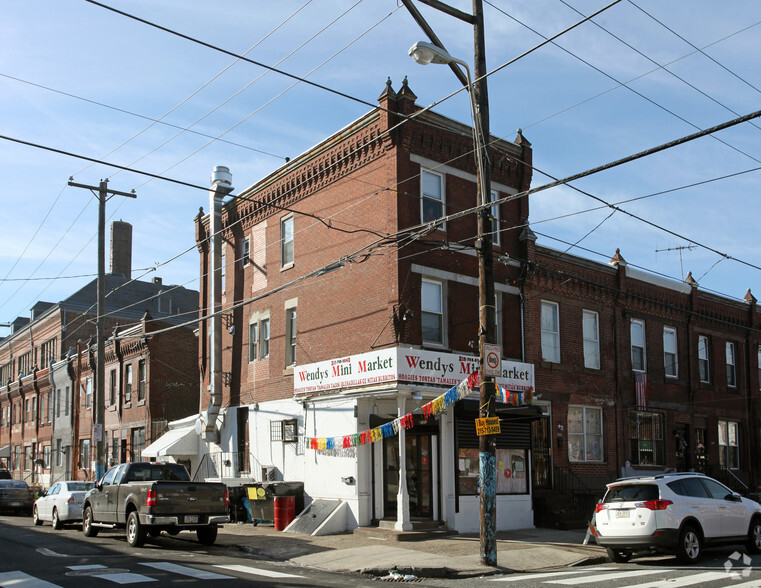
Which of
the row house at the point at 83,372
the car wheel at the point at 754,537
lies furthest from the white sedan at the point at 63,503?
the car wheel at the point at 754,537

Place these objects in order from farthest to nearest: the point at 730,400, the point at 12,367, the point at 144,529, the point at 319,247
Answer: the point at 12,367, the point at 730,400, the point at 319,247, the point at 144,529

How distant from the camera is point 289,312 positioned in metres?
24.1

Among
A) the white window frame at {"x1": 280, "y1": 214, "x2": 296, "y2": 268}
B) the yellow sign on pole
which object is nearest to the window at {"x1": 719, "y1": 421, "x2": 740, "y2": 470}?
the white window frame at {"x1": 280, "y1": 214, "x2": 296, "y2": 268}

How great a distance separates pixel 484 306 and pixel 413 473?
7.22 metres

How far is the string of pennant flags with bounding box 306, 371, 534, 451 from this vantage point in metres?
15.9

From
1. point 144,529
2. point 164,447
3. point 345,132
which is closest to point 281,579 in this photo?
point 144,529

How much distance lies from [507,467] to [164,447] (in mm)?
12533

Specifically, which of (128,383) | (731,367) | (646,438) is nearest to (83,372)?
(128,383)

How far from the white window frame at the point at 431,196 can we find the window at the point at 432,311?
5.61 feet

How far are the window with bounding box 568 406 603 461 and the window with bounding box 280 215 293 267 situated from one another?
1000cm

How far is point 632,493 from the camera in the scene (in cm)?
1438

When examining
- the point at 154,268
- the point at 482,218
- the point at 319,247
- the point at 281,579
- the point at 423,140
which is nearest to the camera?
the point at 281,579

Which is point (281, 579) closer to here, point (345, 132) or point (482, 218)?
point (482, 218)

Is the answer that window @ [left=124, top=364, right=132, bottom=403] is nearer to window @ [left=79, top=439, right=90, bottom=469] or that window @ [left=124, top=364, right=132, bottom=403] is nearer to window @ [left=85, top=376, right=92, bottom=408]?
window @ [left=85, top=376, right=92, bottom=408]
